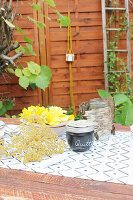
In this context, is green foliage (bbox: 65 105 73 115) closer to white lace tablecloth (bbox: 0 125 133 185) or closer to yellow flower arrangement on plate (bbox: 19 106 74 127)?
yellow flower arrangement on plate (bbox: 19 106 74 127)

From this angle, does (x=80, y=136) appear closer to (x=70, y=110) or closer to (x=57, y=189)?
(x=57, y=189)

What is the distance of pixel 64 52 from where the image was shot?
9.64 ft

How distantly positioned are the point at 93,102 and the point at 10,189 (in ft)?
1.51

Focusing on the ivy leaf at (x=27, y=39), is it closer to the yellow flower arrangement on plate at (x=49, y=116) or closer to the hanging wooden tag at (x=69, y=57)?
the hanging wooden tag at (x=69, y=57)

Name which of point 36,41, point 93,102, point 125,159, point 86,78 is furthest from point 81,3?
point 125,159

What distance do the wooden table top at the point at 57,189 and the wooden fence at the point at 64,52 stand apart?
7.94 ft

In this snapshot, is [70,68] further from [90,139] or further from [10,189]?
[10,189]

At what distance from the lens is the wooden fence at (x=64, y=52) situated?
2.88 m

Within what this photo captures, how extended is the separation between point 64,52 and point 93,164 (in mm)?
2431

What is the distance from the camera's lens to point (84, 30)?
2.90 meters

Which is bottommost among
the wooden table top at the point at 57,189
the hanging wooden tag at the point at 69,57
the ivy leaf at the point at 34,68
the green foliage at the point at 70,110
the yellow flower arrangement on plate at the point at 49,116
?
the green foliage at the point at 70,110

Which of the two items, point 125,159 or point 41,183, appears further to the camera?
point 125,159

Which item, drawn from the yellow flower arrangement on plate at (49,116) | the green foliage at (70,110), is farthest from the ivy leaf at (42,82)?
the yellow flower arrangement on plate at (49,116)

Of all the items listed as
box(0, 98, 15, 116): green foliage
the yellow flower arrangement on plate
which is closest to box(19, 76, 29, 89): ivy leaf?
box(0, 98, 15, 116): green foliage
